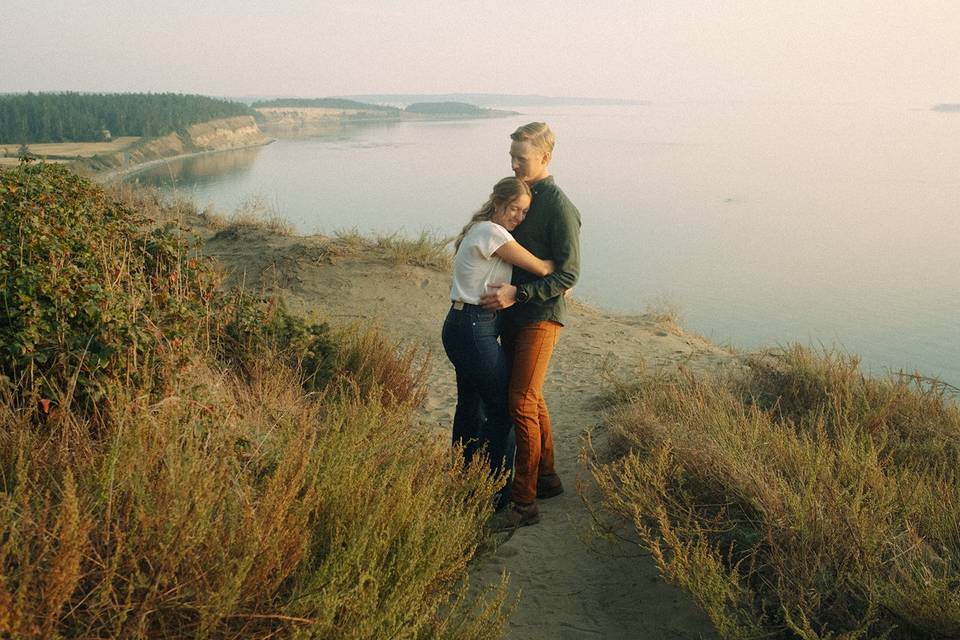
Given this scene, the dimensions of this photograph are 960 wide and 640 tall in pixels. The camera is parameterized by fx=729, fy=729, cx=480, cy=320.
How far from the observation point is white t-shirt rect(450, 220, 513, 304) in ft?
12.0

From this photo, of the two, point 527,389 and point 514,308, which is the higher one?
point 514,308

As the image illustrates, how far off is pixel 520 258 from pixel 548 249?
28 centimetres

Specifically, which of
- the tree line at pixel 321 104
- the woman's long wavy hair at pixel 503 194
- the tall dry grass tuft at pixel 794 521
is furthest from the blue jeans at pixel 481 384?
the tree line at pixel 321 104

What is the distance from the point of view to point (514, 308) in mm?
3939

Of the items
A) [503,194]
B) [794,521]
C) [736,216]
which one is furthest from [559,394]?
[736,216]

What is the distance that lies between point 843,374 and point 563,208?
3232 mm

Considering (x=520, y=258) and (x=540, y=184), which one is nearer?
(x=520, y=258)

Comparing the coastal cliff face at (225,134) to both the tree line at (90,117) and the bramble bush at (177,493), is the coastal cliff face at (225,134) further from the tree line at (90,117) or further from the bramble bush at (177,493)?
the bramble bush at (177,493)

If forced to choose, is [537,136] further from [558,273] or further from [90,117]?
[90,117]

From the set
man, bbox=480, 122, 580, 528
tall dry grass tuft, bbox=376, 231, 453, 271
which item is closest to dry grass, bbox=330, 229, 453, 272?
tall dry grass tuft, bbox=376, 231, 453, 271

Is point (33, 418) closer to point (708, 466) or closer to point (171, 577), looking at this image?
point (171, 577)

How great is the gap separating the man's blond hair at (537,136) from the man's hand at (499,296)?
750 mm

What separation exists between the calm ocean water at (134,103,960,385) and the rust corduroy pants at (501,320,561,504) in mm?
4210

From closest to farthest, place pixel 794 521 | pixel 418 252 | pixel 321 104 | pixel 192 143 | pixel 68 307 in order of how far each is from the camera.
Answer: pixel 794 521
pixel 68 307
pixel 418 252
pixel 192 143
pixel 321 104
